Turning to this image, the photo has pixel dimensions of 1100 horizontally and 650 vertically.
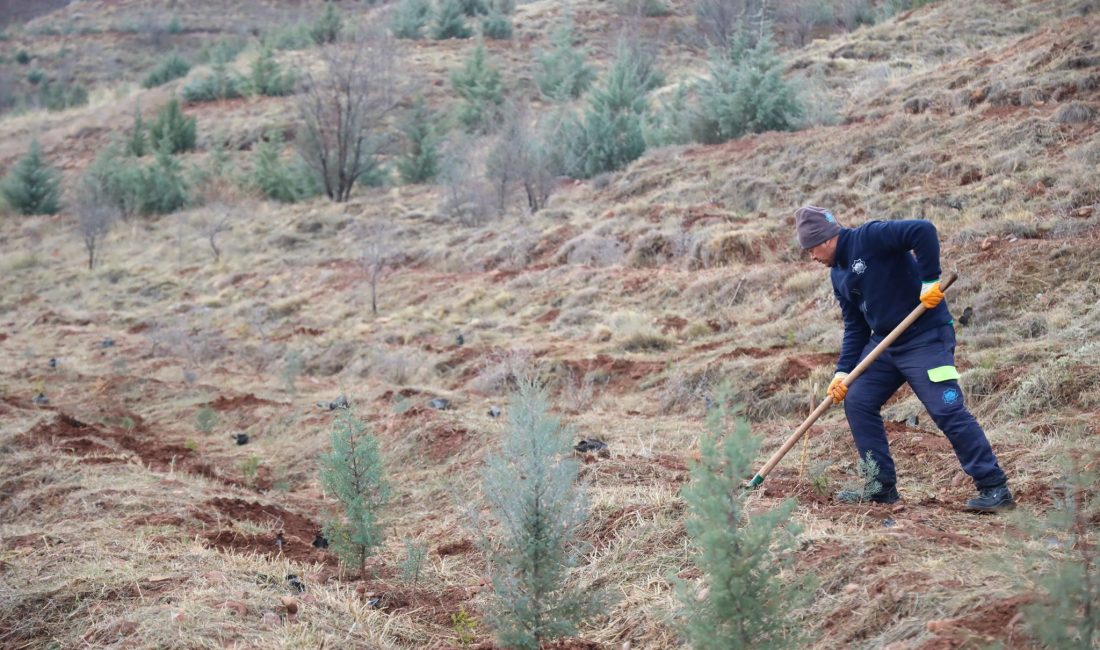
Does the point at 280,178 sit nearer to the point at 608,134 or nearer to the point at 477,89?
the point at 477,89

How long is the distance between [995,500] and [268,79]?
34.3m

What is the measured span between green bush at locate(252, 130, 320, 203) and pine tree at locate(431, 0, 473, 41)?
48.7 ft

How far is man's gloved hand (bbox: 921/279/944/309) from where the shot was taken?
4.14 metres

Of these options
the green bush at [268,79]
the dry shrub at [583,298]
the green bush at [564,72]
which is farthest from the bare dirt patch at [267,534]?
the green bush at [268,79]

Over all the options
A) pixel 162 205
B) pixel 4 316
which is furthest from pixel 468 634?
pixel 162 205

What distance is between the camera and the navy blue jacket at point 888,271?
420cm

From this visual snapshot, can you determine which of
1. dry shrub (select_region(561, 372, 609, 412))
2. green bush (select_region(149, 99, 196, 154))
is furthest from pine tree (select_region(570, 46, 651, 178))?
green bush (select_region(149, 99, 196, 154))

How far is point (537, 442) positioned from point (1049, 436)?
138 inches

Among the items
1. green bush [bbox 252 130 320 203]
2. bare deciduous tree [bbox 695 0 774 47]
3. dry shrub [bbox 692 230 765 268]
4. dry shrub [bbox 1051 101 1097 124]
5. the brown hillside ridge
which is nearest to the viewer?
the brown hillside ridge

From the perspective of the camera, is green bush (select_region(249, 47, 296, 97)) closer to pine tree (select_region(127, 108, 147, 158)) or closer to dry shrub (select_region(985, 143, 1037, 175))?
pine tree (select_region(127, 108, 147, 158))

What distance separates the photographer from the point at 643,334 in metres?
9.80

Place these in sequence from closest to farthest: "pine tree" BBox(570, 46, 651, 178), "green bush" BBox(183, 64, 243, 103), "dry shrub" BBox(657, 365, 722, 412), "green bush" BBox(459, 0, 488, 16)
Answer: "dry shrub" BBox(657, 365, 722, 412), "pine tree" BBox(570, 46, 651, 178), "green bush" BBox(183, 64, 243, 103), "green bush" BBox(459, 0, 488, 16)

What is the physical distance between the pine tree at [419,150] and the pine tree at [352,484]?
69.9 ft

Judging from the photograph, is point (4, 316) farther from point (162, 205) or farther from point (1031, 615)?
point (1031, 615)
